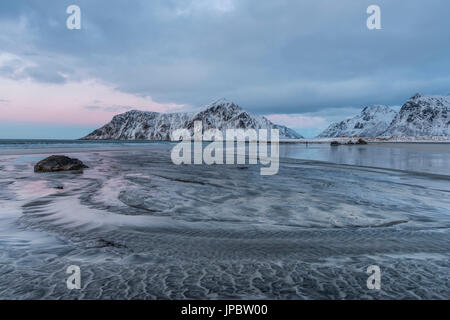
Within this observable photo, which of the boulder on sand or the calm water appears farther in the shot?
the boulder on sand

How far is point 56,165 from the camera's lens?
16422 mm

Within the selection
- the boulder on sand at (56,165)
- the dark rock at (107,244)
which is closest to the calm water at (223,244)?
the dark rock at (107,244)

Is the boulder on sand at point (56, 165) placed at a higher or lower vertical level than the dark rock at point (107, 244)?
higher

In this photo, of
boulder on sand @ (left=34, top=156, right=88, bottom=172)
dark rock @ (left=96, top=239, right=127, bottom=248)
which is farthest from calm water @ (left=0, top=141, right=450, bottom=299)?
boulder on sand @ (left=34, top=156, right=88, bottom=172)

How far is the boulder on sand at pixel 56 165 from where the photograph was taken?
16000mm

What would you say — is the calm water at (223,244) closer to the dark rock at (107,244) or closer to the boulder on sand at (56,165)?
the dark rock at (107,244)

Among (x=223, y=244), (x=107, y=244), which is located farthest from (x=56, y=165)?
(x=223, y=244)

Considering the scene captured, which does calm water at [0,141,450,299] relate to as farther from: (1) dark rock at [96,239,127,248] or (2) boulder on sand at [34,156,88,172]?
(2) boulder on sand at [34,156,88,172]

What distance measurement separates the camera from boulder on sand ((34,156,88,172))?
16.0 meters

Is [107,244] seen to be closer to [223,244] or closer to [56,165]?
[223,244]

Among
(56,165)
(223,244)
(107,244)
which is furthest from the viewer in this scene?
(56,165)

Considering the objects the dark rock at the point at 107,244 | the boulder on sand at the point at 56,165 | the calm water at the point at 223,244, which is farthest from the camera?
the boulder on sand at the point at 56,165

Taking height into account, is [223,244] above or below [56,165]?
below
